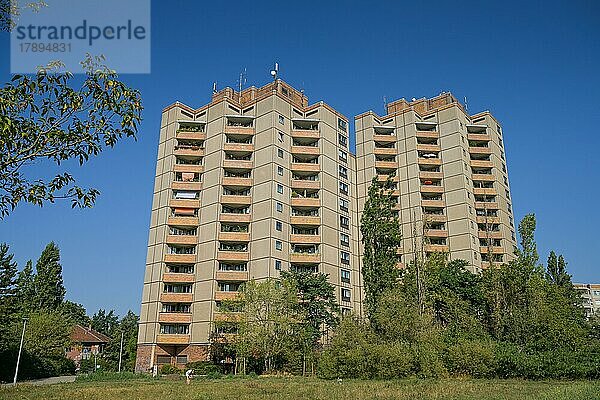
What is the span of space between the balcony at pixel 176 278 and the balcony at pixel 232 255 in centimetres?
438

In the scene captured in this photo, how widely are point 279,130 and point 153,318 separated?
30.1 metres

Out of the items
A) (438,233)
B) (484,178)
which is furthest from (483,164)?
(438,233)

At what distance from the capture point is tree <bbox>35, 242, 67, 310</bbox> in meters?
78.4

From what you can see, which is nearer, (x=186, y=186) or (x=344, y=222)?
(x=186, y=186)

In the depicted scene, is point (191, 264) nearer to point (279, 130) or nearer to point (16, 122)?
point (279, 130)

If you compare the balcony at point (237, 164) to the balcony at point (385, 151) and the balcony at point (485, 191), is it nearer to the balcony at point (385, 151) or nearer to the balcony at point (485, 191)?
the balcony at point (385, 151)

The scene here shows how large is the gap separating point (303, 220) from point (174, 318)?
20.6m

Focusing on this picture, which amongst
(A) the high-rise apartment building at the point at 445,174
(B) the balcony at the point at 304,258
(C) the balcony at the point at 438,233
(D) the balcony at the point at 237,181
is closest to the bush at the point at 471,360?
(B) the balcony at the point at 304,258

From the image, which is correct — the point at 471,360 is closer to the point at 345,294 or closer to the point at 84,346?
the point at 345,294

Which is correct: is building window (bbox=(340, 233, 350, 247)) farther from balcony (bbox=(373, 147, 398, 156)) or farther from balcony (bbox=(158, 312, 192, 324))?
balcony (bbox=(158, 312, 192, 324))

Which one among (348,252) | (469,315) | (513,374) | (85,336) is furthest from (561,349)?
(85,336)

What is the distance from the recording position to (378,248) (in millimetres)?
56125

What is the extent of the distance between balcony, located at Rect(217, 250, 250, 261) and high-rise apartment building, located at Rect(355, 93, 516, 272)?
2283 centimetres

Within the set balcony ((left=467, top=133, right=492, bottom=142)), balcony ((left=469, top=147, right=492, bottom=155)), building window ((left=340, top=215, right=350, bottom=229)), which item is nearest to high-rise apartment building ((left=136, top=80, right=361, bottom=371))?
building window ((left=340, top=215, right=350, bottom=229))
